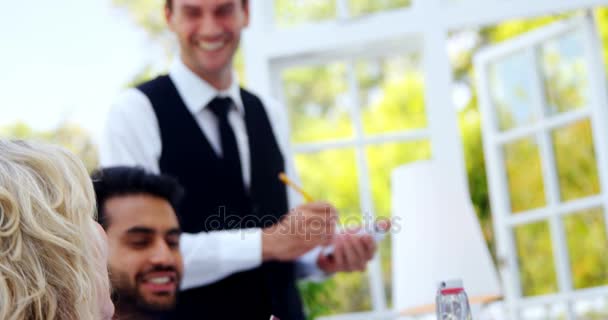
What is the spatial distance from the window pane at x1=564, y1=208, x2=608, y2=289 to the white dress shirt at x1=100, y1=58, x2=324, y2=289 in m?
1.99

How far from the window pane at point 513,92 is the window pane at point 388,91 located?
84 centimetres

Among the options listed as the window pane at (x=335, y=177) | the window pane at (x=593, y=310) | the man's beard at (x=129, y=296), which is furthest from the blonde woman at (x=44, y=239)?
the window pane at (x=593, y=310)

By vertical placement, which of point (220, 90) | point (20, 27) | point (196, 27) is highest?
point (20, 27)

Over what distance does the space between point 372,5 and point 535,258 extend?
1620mm

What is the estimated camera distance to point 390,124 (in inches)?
133

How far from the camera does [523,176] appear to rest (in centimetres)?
429

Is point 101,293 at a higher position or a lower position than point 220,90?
lower

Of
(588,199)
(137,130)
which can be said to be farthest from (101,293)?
(588,199)

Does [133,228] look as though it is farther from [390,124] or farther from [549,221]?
[549,221]

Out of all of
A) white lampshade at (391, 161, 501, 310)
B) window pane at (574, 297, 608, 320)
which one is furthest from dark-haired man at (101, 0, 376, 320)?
window pane at (574, 297, 608, 320)

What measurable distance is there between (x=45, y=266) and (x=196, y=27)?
136 centimetres

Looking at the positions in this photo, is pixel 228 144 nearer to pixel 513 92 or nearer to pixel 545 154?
pixel 545 154

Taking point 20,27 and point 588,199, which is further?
point 20,27

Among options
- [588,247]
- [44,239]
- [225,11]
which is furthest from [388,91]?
[44,239]
